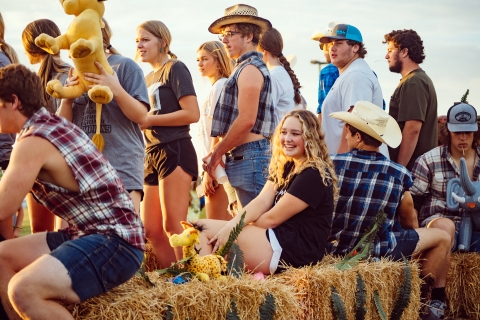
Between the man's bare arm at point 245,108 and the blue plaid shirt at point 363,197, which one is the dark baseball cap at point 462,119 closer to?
the blue plaid shirt at point 363,197

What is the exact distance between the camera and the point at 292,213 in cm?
441

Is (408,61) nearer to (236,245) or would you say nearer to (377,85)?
(377,85)

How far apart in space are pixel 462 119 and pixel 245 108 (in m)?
2.01

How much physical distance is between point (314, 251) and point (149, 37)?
2019 mm

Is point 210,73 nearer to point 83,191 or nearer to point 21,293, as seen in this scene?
point 83,191

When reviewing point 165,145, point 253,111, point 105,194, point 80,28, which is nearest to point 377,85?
point 253,111

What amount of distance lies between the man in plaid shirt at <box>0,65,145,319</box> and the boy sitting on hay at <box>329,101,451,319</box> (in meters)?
1.88

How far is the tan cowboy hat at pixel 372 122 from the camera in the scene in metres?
4.91

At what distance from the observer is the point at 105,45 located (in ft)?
15.2

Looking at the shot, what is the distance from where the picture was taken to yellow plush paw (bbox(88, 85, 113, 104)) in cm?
411

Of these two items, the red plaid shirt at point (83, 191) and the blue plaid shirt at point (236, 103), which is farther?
the blue plaid shirt at point (236, 103)

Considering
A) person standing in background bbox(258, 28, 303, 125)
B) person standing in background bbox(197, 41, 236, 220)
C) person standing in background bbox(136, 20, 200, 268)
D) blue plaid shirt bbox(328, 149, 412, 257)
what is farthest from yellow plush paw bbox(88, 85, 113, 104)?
person standing in background bbox(258, 28, 303, 125)

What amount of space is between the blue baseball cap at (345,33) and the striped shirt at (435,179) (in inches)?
44.2

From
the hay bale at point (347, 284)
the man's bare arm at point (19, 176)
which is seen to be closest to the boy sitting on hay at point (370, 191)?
the hay bale at point (347, 284)
